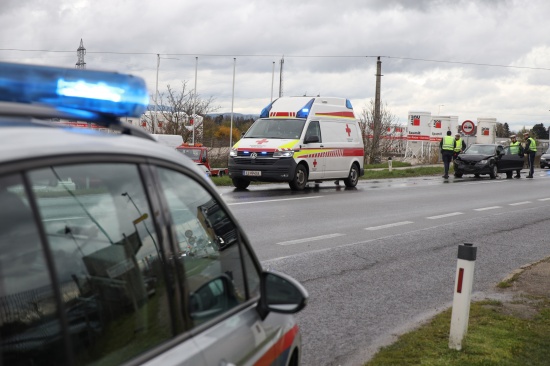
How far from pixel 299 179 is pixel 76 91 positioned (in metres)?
19.2

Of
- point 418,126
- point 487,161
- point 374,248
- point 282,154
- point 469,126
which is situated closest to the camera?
point 374,248

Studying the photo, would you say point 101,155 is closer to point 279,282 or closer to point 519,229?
point 279,282

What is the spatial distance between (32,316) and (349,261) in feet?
27.9

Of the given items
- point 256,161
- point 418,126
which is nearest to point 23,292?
point 256,161

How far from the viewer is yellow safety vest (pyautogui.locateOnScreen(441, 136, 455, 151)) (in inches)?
1262

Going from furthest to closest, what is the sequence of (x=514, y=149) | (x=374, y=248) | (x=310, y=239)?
(x=514, y=149)
(x=310, y=239)
(x=374, y=248)

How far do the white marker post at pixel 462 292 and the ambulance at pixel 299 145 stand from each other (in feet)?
48.2

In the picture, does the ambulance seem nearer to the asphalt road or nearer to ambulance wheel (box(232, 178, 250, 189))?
ambulance wheel (box(232, 178, 250, 189))

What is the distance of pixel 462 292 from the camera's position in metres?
6.20

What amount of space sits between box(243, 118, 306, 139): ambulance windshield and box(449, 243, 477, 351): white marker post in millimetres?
15458

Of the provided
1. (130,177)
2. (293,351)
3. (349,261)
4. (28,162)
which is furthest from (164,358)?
(349,261)

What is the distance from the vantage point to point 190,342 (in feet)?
8.18

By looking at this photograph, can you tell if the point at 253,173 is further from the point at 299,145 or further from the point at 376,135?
the point at 376,135

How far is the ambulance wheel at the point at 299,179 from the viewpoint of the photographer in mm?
21266
